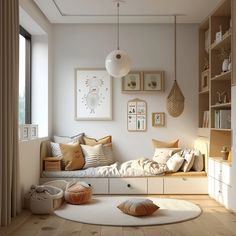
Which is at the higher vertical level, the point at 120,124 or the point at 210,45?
the point at 210,45

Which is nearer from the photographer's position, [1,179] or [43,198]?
[1,179]

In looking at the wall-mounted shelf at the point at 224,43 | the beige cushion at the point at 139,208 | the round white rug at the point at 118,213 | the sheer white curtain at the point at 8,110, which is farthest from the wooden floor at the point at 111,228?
the wall-mounted shelf at the point at 224,43

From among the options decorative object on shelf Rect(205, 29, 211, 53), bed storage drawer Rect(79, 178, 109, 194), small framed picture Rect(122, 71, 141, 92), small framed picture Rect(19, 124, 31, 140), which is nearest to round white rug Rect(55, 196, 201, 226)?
bed storage drawer Rect(79, 178, 109, 194)

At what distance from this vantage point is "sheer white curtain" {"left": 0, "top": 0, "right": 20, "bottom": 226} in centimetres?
387

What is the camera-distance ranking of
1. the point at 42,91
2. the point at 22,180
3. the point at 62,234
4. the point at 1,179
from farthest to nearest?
the point at 42,91, the point at 22,180, the point at 1,179, the point at 62,234

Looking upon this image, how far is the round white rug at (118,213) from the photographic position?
13.1ft

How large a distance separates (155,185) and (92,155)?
992 millimetres

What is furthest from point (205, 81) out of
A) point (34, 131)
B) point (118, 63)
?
point (34, 131)

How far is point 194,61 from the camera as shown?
20.7ft

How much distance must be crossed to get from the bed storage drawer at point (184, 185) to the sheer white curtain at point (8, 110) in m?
2.15

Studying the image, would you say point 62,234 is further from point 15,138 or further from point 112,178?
point 112,178

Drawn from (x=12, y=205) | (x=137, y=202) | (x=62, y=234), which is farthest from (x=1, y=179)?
(x=137, y=202)

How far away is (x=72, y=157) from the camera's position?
569cm

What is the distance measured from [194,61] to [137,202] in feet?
9.46
